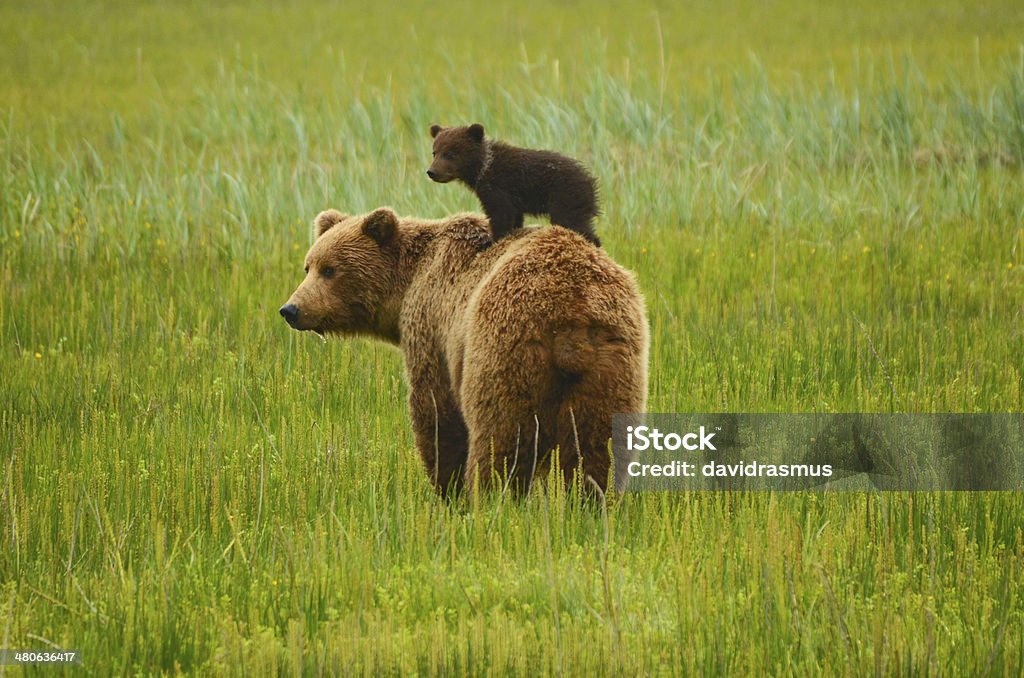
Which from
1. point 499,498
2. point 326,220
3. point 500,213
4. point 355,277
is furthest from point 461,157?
point 499,498

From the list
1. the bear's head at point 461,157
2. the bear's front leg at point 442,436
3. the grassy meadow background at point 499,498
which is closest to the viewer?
the grassy meadow background at point 499,498

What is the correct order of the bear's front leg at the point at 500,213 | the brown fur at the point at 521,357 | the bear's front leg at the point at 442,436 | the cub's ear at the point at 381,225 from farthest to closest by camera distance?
the cub's ear at the point at 381,225
the bear's front leg at the point at 500,213
the bear's front leg at the point at 442,436
the brown fur at the point at 521,357

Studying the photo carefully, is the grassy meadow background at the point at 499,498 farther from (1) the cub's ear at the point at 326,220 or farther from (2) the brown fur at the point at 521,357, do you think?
(1) the cub's ear at the point at 326,220

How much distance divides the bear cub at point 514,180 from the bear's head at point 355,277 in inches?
20.6

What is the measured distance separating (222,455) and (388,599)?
1969 mm

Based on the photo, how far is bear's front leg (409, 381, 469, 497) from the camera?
17.3ft

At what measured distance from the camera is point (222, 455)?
19.0ft

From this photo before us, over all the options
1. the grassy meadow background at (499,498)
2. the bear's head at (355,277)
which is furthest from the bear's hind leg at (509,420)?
the bear's head at (355,277)

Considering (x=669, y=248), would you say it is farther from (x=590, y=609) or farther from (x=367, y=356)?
(x=590, y=609)

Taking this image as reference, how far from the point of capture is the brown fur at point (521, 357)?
4.53 meters

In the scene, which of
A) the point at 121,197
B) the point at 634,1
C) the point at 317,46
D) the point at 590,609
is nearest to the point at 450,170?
the point at 590,609

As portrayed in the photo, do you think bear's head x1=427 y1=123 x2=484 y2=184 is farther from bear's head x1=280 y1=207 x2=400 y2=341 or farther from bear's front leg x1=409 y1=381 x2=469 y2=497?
bear's front leg x1=409 y1=381 x2=469 y2=497

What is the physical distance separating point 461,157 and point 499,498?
2.26m

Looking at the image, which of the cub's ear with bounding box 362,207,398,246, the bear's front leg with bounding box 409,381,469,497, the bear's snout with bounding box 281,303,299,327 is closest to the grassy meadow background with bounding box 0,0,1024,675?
the bear's front leg with bounding box 409,381,469,497
